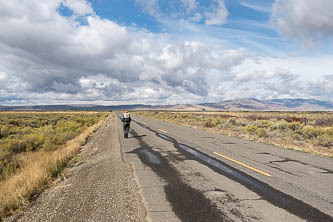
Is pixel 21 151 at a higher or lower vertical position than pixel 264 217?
lower

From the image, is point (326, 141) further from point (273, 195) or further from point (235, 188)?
point (235, 188)

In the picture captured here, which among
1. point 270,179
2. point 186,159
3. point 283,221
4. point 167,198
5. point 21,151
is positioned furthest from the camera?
point 21,151

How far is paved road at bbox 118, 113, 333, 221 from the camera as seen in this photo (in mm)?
3885

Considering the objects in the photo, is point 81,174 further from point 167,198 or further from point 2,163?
point 2,163

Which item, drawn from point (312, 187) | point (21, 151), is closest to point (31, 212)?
point (312, 187)

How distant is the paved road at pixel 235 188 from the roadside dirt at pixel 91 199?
1.02 feet

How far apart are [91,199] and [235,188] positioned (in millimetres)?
3362

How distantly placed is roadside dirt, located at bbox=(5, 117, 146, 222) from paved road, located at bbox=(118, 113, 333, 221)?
1.02ft

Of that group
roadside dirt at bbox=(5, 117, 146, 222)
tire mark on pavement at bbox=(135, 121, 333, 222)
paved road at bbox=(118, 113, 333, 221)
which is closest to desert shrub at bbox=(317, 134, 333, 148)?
paved road at bbox=(118, 113, 333, 221)

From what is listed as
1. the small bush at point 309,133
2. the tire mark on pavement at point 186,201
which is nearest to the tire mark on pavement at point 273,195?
the tire mark on pavement at point 186,201

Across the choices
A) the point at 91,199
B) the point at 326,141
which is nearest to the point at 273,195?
the point at 91,199

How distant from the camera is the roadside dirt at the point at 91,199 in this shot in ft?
12.9

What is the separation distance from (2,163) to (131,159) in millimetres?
5768

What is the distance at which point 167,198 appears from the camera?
459cm
